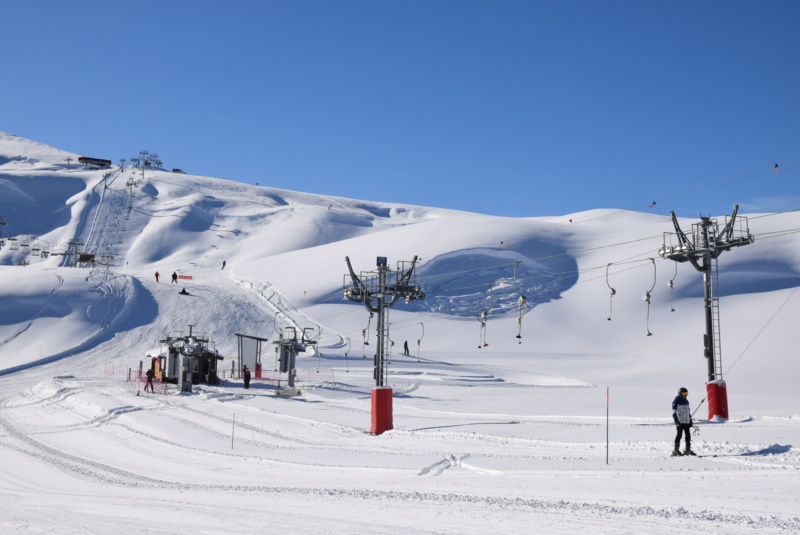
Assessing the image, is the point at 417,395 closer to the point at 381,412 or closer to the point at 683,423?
the point at 381,412

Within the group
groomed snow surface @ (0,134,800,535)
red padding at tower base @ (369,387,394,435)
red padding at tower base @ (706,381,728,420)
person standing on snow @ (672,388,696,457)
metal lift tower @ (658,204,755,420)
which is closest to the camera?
groomed snow surface @ (0,134,800,535)

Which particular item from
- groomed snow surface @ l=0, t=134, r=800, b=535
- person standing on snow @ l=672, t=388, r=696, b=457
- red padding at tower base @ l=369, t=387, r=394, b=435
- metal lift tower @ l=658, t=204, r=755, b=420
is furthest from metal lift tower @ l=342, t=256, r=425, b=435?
person standing on snow @ l=672, t=388, r=696, b=457

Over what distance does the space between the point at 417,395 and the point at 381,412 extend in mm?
13826

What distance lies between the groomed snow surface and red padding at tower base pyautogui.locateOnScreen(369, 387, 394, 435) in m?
0.88

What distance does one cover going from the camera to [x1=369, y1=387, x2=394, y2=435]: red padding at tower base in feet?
80.6

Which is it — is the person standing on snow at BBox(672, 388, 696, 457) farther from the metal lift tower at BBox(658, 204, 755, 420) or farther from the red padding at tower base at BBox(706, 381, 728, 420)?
the metal lift tower at BBox(658, 204, 755, 420)

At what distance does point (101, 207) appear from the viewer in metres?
151

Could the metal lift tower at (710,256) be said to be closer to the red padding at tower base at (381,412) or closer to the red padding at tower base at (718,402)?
the red padding at tower base at (718,402)

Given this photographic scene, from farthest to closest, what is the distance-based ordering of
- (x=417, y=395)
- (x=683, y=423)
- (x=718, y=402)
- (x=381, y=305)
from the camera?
(x=417, y=395), (x=381, y=305), (x=718, y=402), (x=683, y=423)

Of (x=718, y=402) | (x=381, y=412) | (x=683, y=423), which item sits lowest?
(x=381, y=412)

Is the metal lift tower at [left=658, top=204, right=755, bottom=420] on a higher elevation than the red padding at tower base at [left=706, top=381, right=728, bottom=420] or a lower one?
higher

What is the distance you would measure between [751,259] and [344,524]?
75.0m

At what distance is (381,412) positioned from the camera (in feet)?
80.8

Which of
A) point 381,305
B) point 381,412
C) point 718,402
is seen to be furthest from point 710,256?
point 381,412
